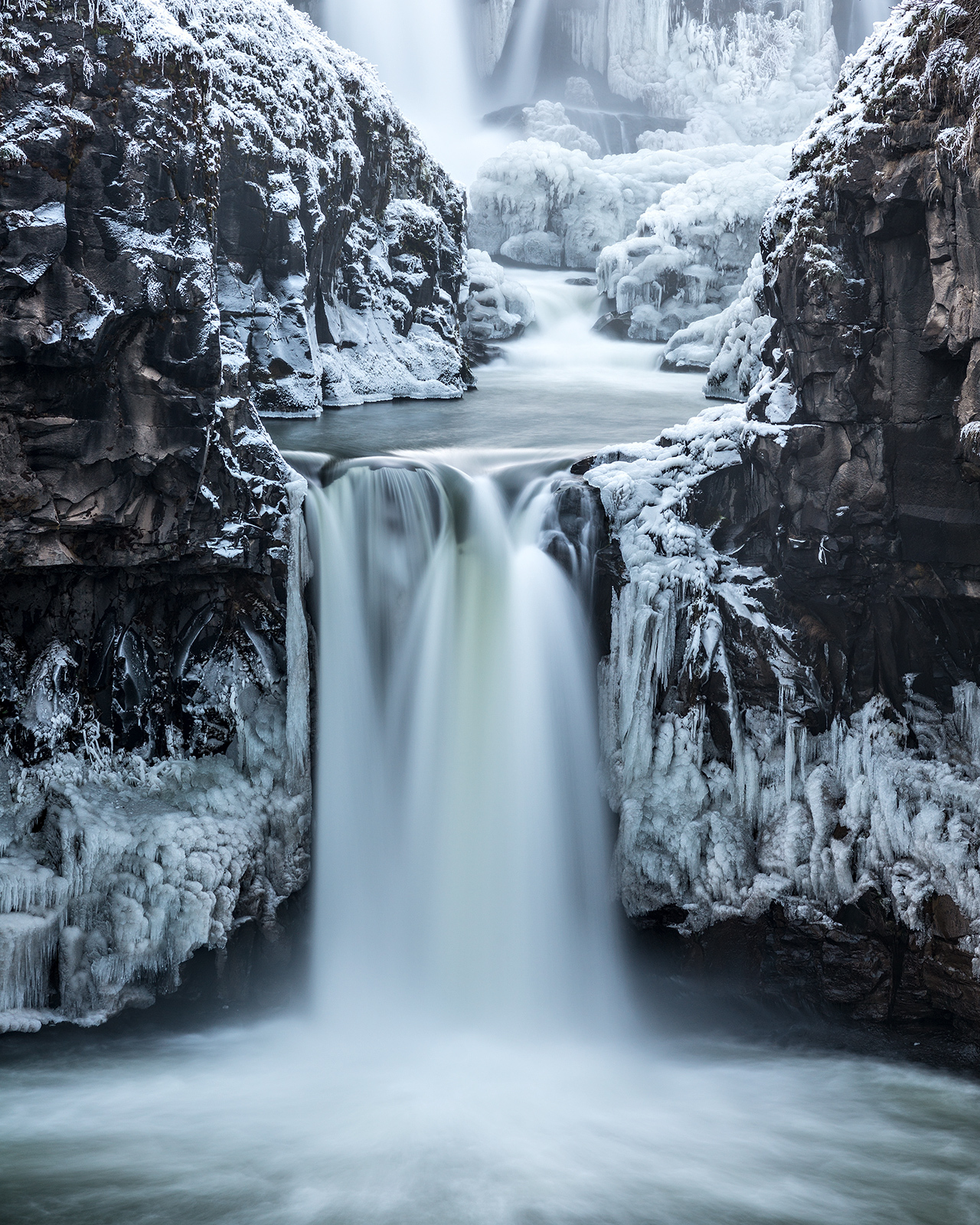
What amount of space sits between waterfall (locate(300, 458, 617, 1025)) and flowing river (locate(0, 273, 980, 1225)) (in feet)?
0.08

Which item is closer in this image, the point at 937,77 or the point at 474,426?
the point at 937,77

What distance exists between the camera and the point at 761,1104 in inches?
302

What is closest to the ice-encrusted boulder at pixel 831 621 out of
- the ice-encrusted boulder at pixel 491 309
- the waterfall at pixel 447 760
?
the waterfall at pixel 447 760

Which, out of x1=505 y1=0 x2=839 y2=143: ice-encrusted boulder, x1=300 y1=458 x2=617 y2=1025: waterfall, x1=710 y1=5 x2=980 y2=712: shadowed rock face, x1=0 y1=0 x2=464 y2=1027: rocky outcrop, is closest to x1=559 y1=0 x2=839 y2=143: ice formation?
x1=505 y1=0 x2=839 y2=143: ice-encrusted boulder

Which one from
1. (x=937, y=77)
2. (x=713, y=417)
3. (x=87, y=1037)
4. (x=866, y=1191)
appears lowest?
(x=866, y=1191)

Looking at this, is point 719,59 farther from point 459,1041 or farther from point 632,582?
point 459,1041

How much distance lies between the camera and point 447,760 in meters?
9.49

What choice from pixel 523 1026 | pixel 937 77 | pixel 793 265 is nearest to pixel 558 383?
pixel 793 265

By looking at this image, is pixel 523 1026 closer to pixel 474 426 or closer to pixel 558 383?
pixel 474 426

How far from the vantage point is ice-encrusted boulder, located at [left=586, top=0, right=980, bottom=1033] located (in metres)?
8.25

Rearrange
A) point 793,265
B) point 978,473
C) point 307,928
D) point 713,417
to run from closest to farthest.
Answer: point 978,473
point 793,265
point 307,928
point 713,417

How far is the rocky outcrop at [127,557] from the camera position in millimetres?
7824

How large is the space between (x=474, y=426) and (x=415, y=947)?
23.9ft

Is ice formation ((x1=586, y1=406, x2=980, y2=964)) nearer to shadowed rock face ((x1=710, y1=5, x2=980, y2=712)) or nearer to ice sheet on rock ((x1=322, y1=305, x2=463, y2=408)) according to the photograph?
shadowed rock face ((x1=710, y1=5, x2=980, y2=712))
